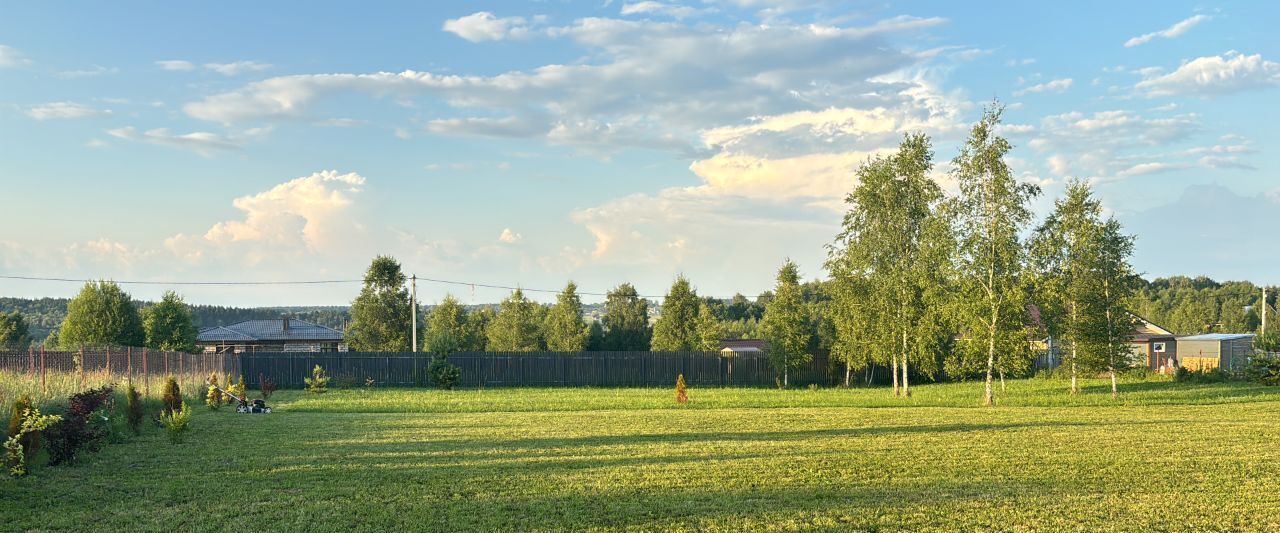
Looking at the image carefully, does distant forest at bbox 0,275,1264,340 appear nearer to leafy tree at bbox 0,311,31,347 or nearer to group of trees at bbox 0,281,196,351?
leafy tree at bbox 0,311,31,347

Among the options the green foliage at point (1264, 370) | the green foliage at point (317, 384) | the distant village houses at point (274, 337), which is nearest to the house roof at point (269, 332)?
the distant village houses at point (274, 337)

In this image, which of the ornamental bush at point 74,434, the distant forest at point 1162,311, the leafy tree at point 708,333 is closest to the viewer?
the ornamental bush at point 74,434

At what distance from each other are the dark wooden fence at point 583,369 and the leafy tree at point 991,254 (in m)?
13.6

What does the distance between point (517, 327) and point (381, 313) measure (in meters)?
8.82

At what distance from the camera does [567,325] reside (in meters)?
59.0

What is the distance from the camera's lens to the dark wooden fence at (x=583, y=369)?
38.9 meters

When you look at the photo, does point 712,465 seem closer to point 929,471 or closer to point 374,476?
point 929,471

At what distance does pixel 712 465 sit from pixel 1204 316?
314ft

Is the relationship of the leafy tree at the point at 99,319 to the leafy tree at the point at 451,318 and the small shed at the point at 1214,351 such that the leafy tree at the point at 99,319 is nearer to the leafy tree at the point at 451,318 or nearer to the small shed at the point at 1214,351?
the leafy tree at the point at 451,318

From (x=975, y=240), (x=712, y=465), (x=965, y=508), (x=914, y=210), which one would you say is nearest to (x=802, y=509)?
(x=965, y=508)

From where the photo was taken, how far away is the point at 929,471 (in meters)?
11.3

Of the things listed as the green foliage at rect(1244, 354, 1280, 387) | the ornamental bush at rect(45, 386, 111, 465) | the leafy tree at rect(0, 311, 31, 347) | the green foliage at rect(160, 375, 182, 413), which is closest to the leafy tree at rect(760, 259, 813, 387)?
the green foliage at rect(1244, 354, 1280, 387)

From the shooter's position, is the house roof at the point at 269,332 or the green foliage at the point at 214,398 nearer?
the green foliage at the point at 214,398

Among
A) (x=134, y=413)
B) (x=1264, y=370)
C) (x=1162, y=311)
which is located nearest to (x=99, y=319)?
(x=134, y=413)
